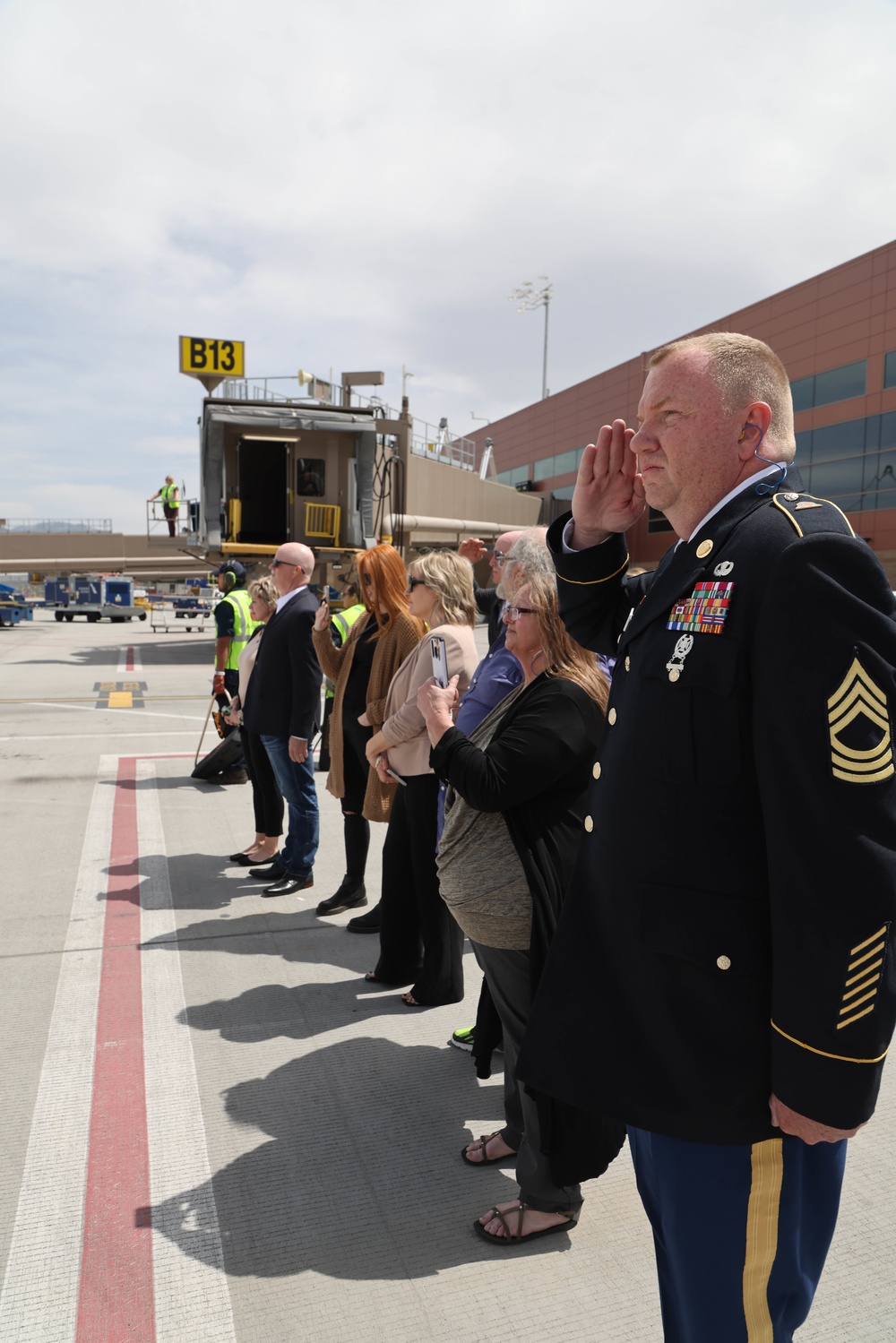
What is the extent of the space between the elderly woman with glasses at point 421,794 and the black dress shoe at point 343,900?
0.95m

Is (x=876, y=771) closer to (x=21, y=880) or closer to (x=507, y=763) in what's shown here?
(x=507, y=763)

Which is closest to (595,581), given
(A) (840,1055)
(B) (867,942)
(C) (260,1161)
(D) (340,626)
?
(B) (867,942)

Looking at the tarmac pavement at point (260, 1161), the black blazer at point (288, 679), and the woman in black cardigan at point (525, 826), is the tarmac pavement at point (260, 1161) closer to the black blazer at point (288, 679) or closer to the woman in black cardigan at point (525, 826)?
the woman in black cardigan at point (525, 826)

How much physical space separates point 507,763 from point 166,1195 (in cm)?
165

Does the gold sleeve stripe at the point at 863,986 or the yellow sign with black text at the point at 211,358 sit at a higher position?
the yellow sign with black text at the point at 211,358

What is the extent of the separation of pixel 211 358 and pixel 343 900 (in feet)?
57.7

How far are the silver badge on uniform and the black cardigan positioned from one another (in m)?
0.90

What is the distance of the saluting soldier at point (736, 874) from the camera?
50.9 inches

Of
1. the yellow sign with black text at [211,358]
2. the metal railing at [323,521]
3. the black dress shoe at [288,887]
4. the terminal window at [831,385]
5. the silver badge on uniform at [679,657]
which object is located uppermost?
the terminal window at [831,385]

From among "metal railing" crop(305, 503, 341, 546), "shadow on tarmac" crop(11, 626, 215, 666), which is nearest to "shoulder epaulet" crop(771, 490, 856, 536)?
"shadow on tarmac" crop(11, 626, 215, 666)

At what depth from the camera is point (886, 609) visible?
4.42 feet

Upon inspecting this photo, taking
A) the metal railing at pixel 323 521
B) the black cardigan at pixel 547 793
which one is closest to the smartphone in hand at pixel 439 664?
the black cardigan at pixel 547 793

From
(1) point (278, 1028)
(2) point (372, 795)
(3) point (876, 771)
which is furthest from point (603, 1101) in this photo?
(2) point (372, 795)

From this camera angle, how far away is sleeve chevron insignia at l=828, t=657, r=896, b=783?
1.29 metres
